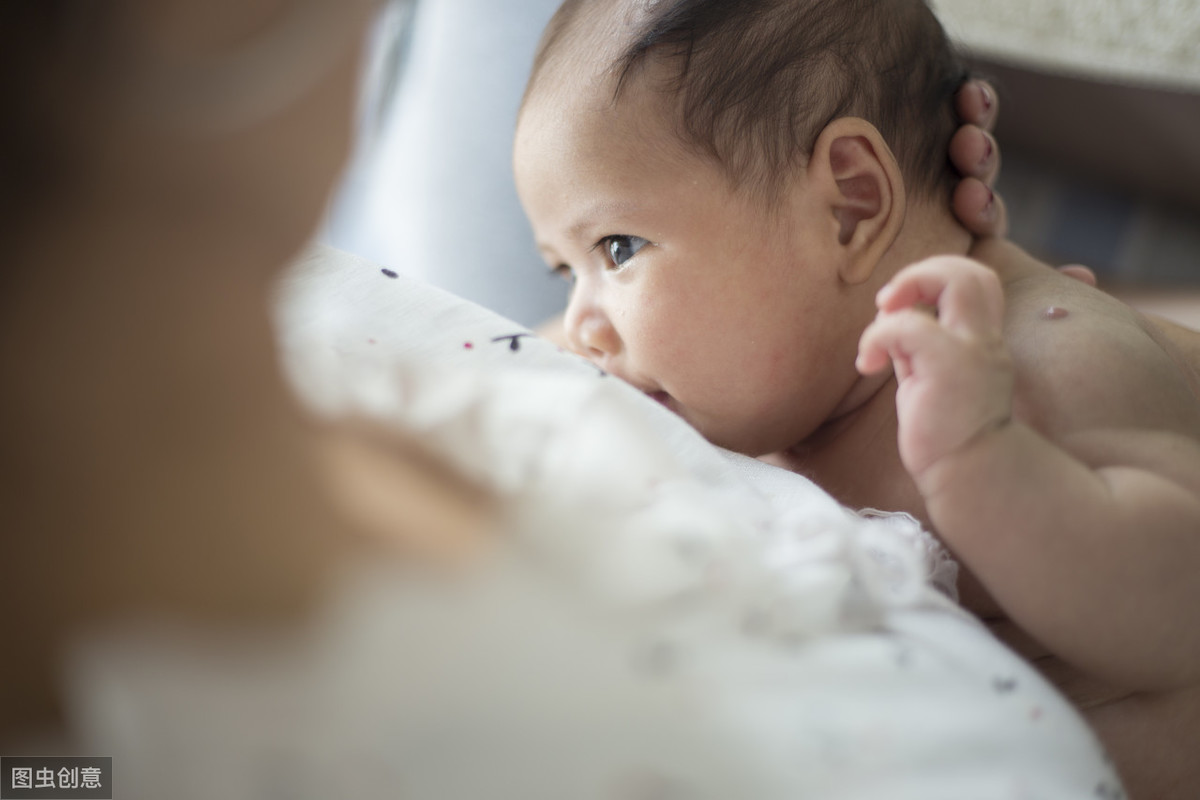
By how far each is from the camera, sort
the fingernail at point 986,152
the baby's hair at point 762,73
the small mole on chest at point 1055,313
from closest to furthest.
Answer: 1. the small mole on chest at point 1055,313
2. the baby's hair at point 762,73
3. the fingernail at point 986,152

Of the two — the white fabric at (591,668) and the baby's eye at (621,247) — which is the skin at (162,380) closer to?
the white fabric at (591,668)

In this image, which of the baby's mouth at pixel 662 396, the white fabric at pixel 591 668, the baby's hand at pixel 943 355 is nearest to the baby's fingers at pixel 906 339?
the baby's hand at pixel 943 355

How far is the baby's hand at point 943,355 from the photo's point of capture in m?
0.63

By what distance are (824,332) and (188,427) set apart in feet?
2.17

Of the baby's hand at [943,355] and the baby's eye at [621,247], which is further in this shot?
the baby's eye at [621,247]

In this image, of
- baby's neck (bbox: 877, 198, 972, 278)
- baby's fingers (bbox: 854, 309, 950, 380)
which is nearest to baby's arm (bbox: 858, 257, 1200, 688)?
baby's fingers (bbox: 854, 309, 950, 380)

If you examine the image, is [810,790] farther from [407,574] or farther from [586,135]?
[586,135]

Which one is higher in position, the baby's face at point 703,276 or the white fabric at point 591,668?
the baby's face at point 703,276

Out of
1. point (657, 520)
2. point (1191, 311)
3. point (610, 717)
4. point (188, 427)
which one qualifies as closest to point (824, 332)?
point (657, 520)

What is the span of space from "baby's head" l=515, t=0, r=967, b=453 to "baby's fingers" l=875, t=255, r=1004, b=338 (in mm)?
234

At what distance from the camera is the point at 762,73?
90 centimetres

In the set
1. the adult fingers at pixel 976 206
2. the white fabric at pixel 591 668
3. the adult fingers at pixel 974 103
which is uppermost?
the adult fingers at pixel 974 103

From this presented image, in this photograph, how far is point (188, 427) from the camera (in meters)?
0.40

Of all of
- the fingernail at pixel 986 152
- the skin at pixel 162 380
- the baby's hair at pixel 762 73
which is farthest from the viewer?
the fingernail at pixel 986 152
